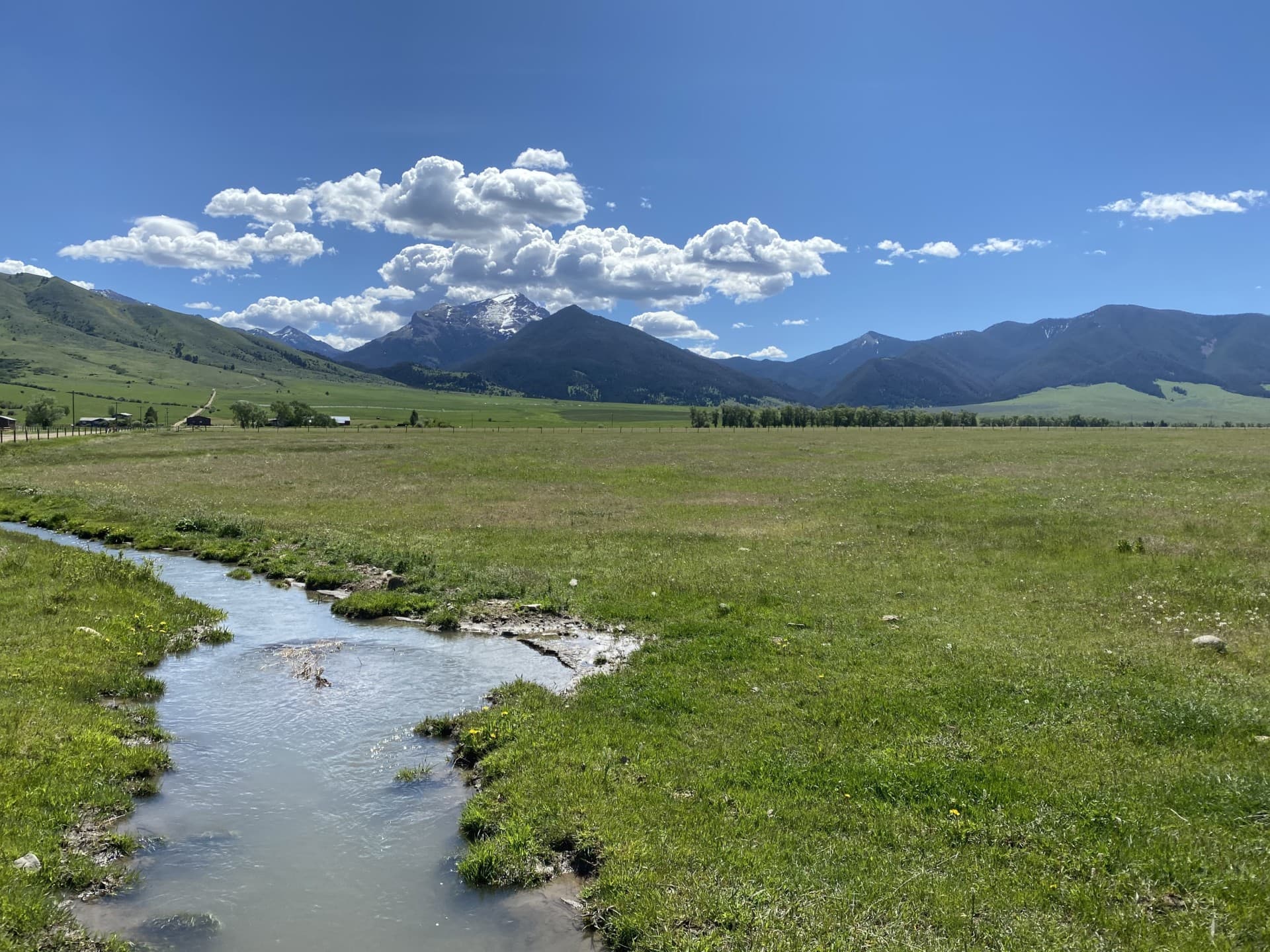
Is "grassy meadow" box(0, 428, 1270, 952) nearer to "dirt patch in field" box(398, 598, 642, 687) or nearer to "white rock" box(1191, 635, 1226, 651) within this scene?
"white rock" box(1191, 635, 1226, 651)

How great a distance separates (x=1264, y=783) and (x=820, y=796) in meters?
7.32

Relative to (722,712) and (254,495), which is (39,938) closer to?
(722,712)

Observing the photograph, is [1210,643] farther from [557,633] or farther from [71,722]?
[71,722]

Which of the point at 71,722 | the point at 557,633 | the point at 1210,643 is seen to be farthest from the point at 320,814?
the point at 1210,643

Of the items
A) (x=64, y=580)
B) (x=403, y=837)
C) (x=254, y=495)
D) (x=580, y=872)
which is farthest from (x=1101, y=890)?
(x=254, y=495)

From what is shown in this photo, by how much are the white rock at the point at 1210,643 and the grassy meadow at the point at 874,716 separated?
0.23 m

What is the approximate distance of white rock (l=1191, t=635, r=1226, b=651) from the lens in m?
17.8

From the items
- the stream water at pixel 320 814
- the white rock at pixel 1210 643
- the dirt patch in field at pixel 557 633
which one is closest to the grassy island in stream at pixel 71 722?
the stream water at pixel 320 814

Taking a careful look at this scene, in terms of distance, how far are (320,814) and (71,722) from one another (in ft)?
21.0

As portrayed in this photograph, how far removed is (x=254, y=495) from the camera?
4891 centimetres

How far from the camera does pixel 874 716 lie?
1465 centimetres

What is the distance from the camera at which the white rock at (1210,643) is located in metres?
17.8

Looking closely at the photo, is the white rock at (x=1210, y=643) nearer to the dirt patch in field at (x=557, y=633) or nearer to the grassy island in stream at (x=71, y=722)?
the dirt patch in field at (x=557, y=633)

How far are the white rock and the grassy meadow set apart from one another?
0.75ft
